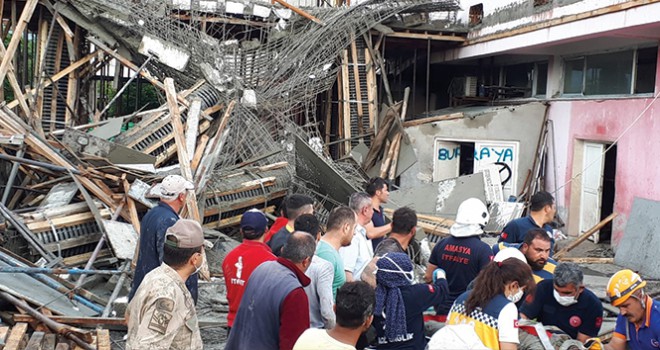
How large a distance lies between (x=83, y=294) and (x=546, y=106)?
9.58 metres

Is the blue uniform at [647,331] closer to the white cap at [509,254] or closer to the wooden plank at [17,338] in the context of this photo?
the white cap at [509,254]

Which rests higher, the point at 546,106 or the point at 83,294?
the point at 546,106

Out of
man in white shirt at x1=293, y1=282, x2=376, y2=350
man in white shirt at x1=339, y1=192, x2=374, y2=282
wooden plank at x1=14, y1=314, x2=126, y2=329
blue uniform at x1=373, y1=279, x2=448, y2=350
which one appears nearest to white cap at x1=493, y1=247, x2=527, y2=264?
blue uniform at x1=373, y1=279, x2=448, y2=350

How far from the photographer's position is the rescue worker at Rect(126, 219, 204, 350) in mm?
3244

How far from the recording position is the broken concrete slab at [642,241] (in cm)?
951

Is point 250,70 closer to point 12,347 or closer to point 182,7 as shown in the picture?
point 182,7

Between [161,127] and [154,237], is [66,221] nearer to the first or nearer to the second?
[161,127]

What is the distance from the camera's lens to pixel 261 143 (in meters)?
11.4

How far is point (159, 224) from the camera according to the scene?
4688 mm

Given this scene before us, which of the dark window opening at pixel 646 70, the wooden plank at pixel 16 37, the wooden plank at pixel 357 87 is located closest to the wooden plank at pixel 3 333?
the wooden plank at pixel 16 37

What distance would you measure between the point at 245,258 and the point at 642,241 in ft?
24.0

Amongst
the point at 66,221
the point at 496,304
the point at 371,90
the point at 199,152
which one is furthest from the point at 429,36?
the point at 496,304

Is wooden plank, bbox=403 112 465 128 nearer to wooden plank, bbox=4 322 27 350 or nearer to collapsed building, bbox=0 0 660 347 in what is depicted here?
collapsed building, bbox=0 0 660 347

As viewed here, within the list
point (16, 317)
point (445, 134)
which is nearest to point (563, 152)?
point (445, 134)
